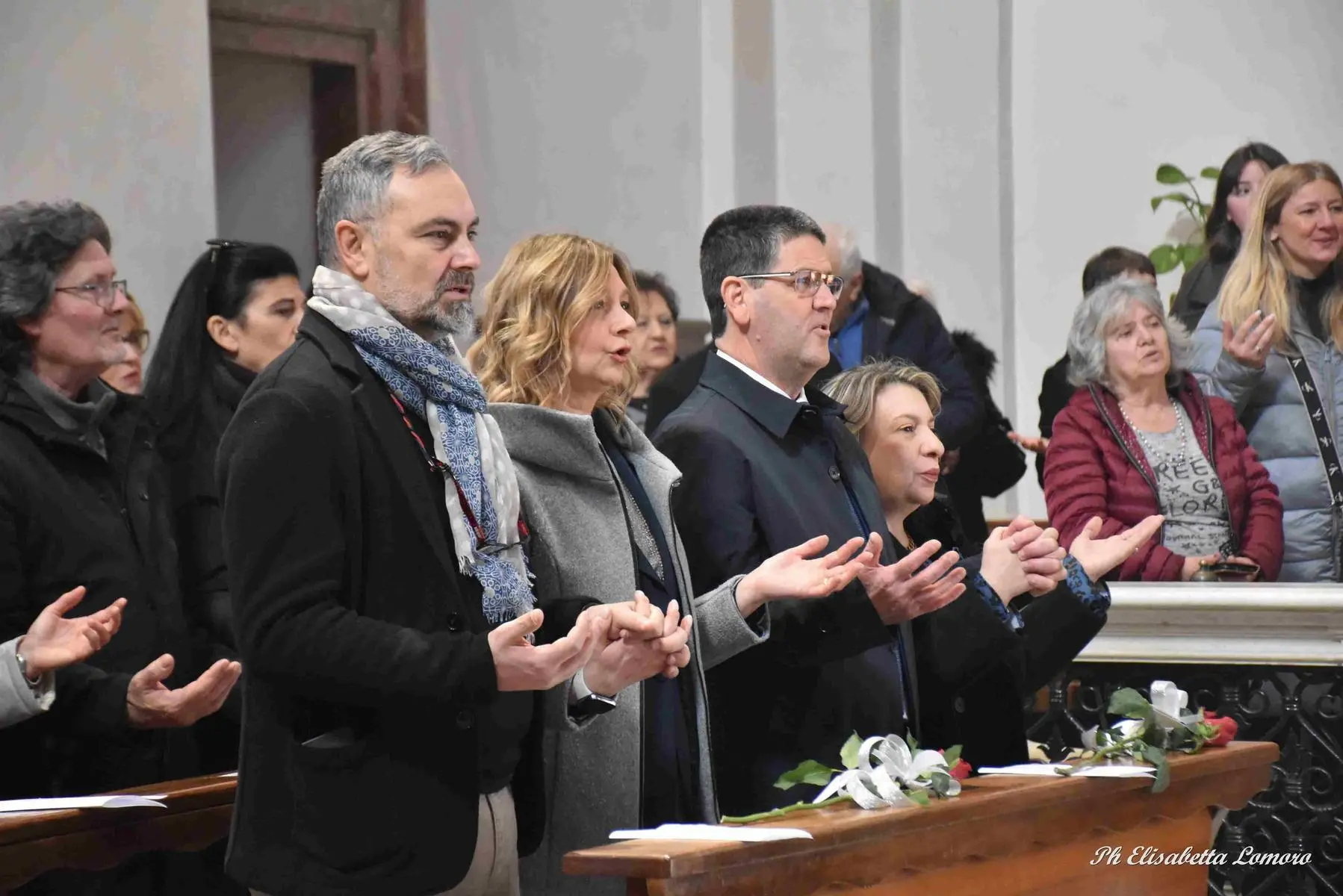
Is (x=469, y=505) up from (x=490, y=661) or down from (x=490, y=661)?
up

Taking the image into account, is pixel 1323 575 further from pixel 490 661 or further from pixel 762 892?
pixel 490 661

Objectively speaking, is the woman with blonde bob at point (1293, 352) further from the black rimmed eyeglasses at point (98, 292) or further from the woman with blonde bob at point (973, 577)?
the black rimmed eyeglasses at point (98, 292)

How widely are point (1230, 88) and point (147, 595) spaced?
633cm

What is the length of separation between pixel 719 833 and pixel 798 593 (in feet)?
1.53

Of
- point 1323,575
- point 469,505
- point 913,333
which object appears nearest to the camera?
point 469,505

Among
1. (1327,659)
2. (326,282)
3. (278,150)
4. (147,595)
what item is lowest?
(1327,659)

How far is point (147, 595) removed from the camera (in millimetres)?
3404

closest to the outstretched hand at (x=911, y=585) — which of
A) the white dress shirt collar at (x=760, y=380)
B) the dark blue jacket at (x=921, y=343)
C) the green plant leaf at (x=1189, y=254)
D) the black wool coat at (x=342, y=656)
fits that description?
the white dress shirt collar at (x=760, y=380)

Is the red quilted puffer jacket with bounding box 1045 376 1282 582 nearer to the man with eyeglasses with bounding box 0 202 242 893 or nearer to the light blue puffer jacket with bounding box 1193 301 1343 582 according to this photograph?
the light blue puffer jacket with bounding box 1193 301 1343 582

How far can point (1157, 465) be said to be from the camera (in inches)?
189

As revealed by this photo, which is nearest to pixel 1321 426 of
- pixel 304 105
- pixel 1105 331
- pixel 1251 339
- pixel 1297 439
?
pixel 1297 439

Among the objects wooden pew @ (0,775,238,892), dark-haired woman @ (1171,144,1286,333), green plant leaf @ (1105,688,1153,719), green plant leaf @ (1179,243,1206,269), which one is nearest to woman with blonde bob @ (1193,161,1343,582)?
dark-haired woman @ (1171,144,1286,333)

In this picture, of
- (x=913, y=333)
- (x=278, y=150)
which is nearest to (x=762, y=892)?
(x=913, y=333)

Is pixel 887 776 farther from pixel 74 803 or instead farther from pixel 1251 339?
pixel 1251 339
